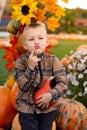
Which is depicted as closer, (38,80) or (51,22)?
(38,80)

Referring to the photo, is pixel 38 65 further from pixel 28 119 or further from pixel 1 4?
pixel 1 4

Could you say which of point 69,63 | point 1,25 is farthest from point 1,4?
point 1,25

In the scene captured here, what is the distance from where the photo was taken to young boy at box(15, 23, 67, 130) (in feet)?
9.96

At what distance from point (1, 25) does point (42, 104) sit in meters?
7.61

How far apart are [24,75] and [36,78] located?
0.29 ft

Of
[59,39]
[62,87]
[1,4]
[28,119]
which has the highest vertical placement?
[1,4]

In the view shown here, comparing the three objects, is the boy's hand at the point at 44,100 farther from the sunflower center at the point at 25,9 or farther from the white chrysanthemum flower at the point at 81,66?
the white chrysanthemum flower at the point at 81,66

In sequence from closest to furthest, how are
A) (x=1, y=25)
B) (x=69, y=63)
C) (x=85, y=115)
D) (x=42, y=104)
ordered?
(x=42, y=104)
(x=85, y=115)
(x=69, y=63)
(x=1, y=25)

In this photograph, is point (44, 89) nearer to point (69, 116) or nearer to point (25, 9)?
point (25, 9)

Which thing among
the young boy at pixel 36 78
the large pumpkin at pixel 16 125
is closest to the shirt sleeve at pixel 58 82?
the young boy at pixel 36 78

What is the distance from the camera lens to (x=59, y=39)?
36.1ft

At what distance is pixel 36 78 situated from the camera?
3062 millimetres

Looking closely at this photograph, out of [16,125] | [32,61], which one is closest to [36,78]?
[32,61]

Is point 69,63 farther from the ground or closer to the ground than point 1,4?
closer to the ground
